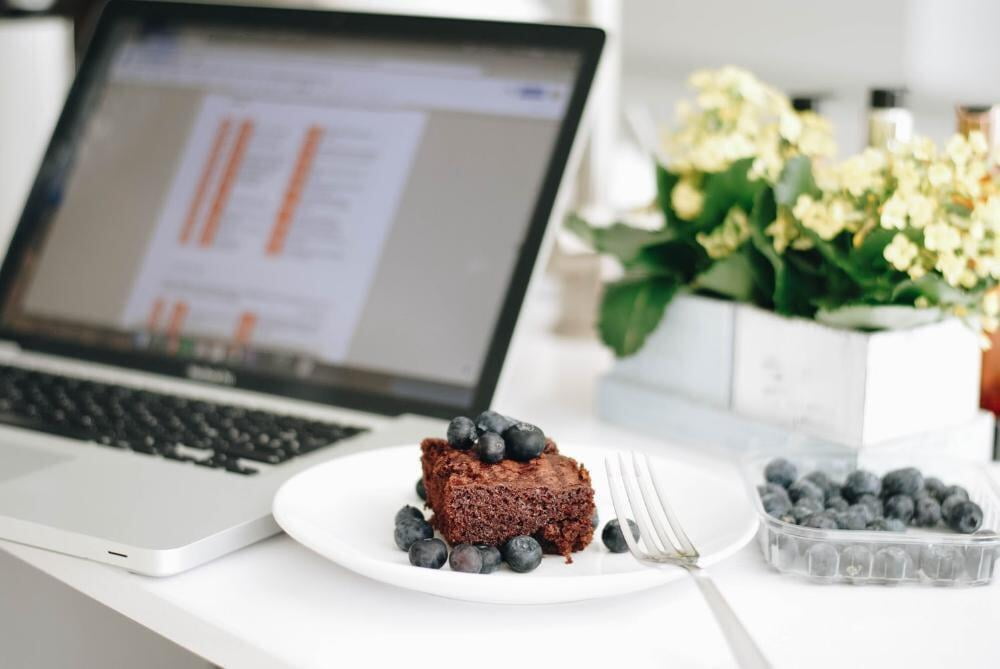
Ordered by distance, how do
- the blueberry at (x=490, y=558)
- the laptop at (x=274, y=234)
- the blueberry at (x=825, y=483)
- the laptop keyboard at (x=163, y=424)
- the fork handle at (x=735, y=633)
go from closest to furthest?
the fork handle at (x=735, y=633)
the blueberry at (x=490, y=558)
the blueberry at (x=825, y=483)
the laptop keyboard at (x=163, y=424)
the laptop at (x=274, y=234)

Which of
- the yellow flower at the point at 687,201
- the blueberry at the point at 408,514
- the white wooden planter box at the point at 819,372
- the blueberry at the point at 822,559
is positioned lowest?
the blueberry at the point at 408,514

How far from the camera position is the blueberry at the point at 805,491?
688 millimetres

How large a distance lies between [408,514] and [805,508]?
0.24 m

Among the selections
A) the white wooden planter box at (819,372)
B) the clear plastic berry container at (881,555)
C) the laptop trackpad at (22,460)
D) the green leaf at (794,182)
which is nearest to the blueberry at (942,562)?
the clear plastic berry container at (881,555)

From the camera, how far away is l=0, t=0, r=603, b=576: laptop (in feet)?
3.00

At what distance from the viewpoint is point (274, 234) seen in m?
1.05

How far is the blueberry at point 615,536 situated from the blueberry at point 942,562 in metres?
0.17

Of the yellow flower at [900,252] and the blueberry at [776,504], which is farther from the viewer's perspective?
the yellow flower at [900,252]

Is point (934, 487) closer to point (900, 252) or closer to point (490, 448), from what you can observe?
point (900, 252)

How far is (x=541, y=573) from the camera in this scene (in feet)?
1.99

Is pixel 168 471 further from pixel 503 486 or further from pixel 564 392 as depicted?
pixel 564 392

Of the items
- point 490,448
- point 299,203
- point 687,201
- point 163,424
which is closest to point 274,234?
point 299,203

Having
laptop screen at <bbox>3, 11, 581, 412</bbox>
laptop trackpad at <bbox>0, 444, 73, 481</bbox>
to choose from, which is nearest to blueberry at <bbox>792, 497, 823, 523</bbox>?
laptop screen at <bbox>3, 11, 581, 412</bbox>

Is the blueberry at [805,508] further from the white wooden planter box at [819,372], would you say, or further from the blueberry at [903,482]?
the white wooden planter box at [819,372]
